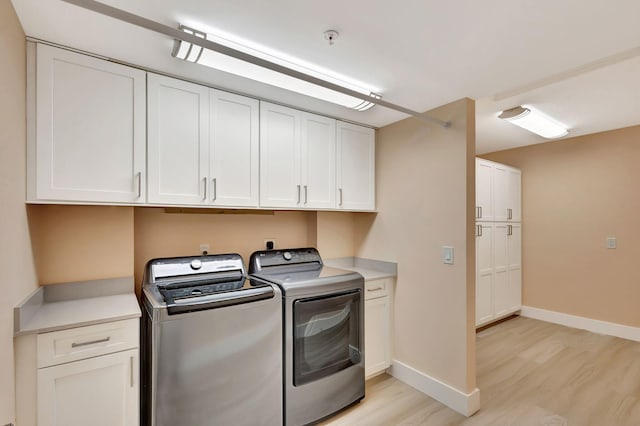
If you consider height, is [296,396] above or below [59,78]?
below

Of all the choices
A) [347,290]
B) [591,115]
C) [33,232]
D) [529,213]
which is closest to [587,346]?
[529,213]

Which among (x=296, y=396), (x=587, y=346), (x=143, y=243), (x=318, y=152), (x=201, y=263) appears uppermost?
(x=318, y=152)

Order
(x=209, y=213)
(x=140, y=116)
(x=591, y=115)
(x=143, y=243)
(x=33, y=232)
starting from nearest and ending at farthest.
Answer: (x=33, y=232) → (x=140, y=116) → (x=143, y=243) → (x=209, y=213) → (x=591, y=115)

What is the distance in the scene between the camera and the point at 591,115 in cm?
303

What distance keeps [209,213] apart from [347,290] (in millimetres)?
1223

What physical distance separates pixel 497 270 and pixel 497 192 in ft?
3.32

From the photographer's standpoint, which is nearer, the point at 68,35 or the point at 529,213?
the point at 68,35

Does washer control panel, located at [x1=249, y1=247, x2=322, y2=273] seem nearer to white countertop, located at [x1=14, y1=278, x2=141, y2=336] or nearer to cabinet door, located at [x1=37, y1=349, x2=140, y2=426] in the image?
white countertop, located at [x1=14, y1=278, x2=141, y2=336]

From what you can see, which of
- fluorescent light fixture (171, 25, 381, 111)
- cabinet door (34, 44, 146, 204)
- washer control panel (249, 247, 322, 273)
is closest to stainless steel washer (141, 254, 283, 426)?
washer control panel (249, 247, 322, 273)

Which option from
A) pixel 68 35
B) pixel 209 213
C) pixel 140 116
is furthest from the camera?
pixel 209 213

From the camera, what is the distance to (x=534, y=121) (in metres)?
3.02

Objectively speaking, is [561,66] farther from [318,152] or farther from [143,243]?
[143,243]

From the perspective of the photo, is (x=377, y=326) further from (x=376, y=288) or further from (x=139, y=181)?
(x=139, y=181)

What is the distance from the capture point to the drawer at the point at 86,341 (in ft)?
4.69
